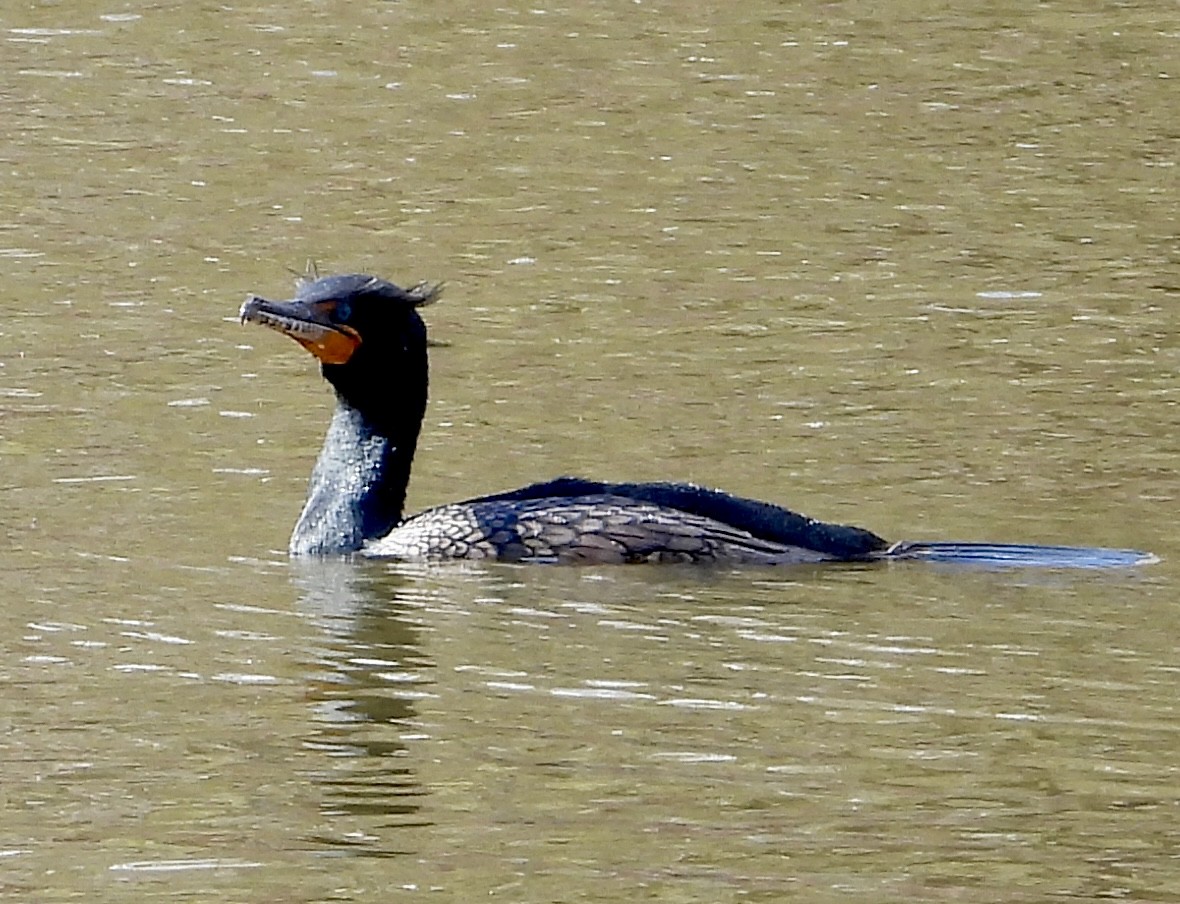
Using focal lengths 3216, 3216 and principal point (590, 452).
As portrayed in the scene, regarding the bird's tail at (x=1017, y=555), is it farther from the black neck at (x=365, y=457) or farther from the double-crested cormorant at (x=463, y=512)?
the black neck at (x=365, y=457)

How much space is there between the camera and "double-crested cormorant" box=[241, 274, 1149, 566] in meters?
11.1

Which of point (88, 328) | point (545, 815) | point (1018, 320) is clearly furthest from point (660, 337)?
point (545, 815)

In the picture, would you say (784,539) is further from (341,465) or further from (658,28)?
(658,28)

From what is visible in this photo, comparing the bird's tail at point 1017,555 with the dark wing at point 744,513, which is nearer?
the bird's tail at point 1017,555

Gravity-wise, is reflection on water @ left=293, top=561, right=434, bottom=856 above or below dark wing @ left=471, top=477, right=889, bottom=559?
below

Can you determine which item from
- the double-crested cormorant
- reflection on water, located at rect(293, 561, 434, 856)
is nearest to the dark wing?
the double-crested cormorant

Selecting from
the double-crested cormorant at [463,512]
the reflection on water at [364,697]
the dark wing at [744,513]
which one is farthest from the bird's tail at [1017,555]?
the reflection on water at [364,697]

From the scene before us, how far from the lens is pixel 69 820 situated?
7594 mm

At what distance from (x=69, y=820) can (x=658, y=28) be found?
1623 centimetres

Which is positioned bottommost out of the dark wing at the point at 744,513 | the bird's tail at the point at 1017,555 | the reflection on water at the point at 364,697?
the reflection on water at the point at 364,697

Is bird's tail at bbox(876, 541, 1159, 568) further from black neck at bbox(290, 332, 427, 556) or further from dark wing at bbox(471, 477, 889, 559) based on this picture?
black neck at bbox(290, 332, 427, 556)

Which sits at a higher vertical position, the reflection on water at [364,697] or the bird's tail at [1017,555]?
the bird's tail at [1017,555]

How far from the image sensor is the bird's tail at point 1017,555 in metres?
10.9

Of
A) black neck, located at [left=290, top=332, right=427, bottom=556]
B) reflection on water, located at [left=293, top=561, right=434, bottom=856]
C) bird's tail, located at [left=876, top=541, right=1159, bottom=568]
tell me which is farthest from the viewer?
black neck, located at [left=290, top=332, right=427, bottom=556]
